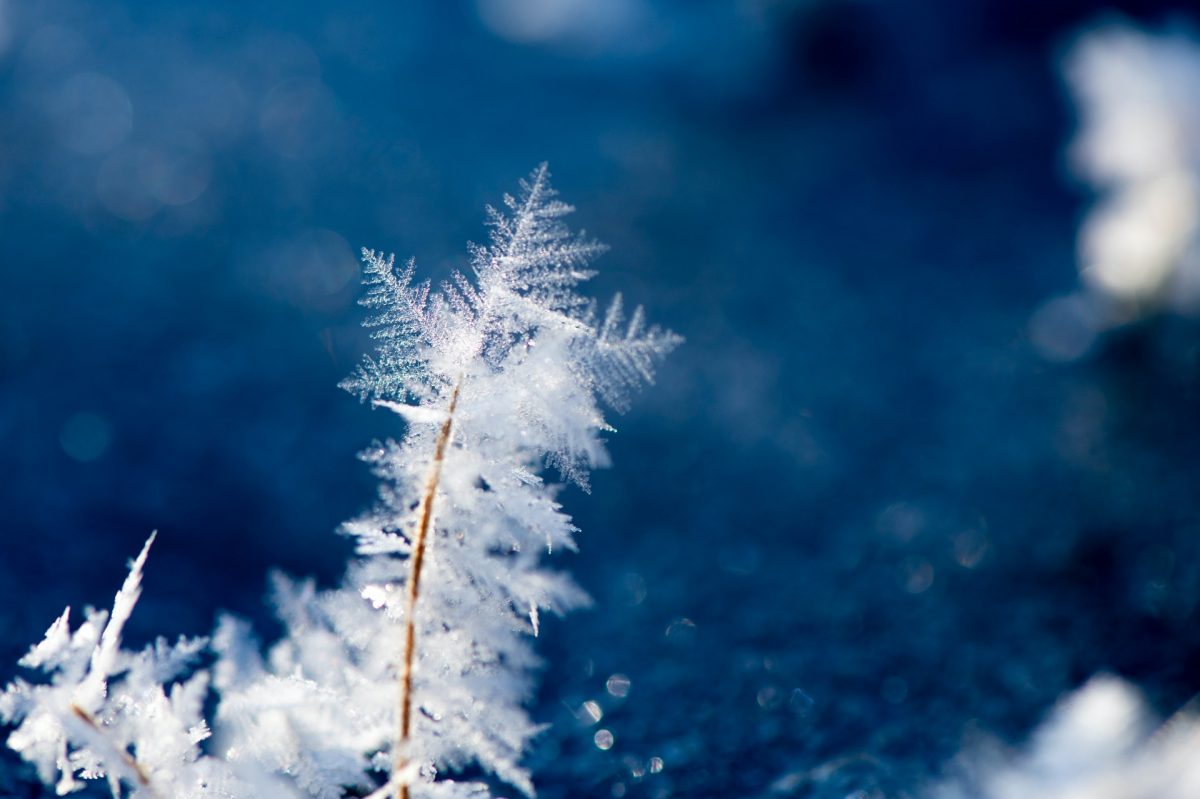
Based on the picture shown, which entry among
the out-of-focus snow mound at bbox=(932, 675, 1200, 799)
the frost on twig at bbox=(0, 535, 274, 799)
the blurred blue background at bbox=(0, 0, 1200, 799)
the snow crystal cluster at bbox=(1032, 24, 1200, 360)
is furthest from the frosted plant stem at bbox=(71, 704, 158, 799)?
the snow crystal cluster at bbox=(1032, 24, 1200, 360)

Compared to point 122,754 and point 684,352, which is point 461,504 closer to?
point 122,754

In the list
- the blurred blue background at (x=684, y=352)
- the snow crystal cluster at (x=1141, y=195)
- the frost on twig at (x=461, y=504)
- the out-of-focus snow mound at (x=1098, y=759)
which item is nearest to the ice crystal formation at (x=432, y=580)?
the frost on twig at (x=461, y=504)

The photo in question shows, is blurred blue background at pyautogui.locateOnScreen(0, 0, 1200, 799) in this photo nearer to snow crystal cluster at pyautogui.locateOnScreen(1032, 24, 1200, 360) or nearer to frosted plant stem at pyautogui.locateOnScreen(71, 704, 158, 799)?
snow crystal cluster at pyautogui.locateOnScreen(1032, 24, 1200, 360)

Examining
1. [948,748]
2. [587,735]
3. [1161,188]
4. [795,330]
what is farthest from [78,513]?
[1161,188]

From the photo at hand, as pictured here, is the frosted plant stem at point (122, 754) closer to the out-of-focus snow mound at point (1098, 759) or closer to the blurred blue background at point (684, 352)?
the blurred blue background at point (684, 352)

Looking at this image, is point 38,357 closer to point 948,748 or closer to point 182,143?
point 182,143

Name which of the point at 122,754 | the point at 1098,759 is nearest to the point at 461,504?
the point at 122,754
